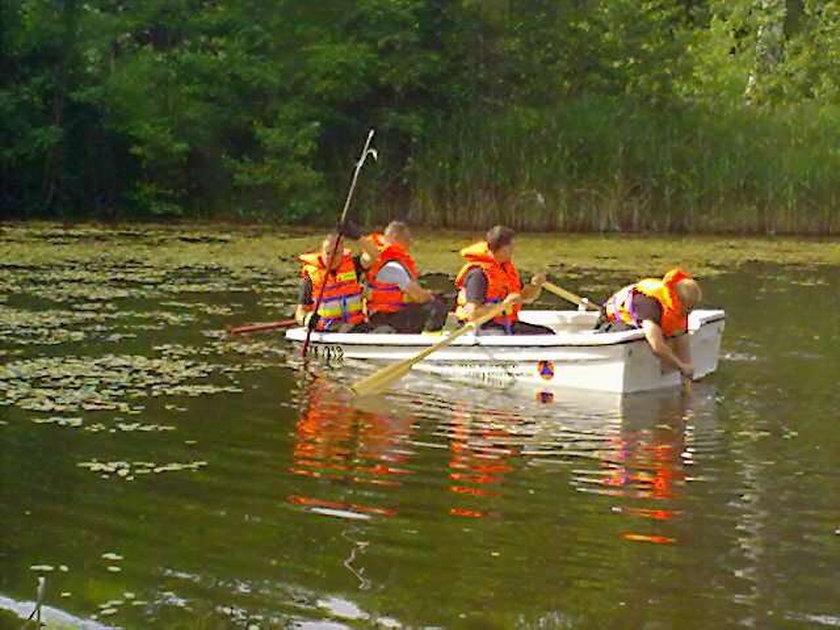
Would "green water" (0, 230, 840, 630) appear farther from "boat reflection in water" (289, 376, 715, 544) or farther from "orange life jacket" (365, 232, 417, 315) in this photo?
"orange life jacket" (365, 232, 417, 315)

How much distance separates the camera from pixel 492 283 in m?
11.6

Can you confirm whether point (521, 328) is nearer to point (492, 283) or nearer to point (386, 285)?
point (492, 283)

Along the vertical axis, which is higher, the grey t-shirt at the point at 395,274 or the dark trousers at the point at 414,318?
the grey t-shirt at the point at 395,274

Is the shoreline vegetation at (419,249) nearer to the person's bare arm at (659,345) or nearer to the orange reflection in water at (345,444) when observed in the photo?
the person's bare arm at (659,345)

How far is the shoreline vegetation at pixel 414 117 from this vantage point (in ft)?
82.4

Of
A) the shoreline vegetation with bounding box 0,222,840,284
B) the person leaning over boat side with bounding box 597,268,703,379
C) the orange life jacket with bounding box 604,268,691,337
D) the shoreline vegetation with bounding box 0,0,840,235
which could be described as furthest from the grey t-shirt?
the shoreline vegetation with bounding box 0,0,840,235

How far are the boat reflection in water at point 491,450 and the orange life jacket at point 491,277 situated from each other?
2.44 feet

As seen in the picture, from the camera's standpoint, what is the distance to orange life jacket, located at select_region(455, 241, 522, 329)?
1155 centimetres

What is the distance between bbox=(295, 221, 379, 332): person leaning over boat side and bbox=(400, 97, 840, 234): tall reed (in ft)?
41.3

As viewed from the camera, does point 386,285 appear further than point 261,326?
No

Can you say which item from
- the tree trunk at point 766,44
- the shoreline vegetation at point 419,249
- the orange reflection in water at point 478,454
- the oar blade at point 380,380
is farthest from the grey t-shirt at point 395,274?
the tree trunk at point 766,44

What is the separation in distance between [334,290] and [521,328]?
1.39 metres

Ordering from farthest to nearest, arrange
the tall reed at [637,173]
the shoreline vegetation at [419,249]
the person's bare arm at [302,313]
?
1. the tall reed at [637,173]
2. the shoreline vegetation at [419,249]
3. the person's bare arm at [302,313]

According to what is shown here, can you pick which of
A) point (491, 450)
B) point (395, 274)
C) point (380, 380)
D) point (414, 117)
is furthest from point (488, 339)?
point (414, 117)
